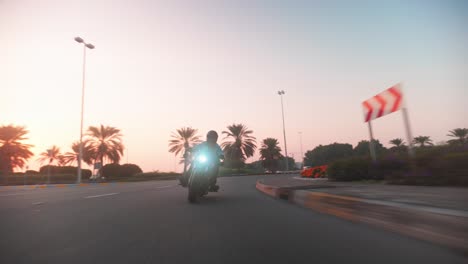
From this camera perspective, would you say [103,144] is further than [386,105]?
Yes

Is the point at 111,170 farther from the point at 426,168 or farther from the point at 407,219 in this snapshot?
the point at 407,219

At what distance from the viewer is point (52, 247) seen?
251 cm

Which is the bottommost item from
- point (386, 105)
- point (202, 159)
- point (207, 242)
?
point (207, 242)

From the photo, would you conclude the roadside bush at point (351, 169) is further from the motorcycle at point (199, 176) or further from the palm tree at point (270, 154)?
the palm tree at point (270, 154)

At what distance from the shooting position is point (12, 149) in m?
36.8

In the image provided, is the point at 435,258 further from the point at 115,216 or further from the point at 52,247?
the point at 115,216

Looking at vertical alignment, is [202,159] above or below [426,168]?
above

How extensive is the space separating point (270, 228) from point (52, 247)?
7.27ft

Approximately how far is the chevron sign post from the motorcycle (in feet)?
16.8

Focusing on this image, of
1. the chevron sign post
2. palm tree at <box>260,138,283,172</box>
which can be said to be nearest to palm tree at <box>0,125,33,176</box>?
the chevron sign post

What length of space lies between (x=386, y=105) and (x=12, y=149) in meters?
44.2

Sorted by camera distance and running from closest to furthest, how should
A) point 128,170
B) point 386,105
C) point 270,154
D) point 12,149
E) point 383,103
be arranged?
point 386,105
point 383,103
point 12,149
point 128,170
point 270,154

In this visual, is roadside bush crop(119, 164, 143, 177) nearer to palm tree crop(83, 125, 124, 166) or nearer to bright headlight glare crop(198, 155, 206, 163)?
palm tree crop(83, 125, 124, 166)

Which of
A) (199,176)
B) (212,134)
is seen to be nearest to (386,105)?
(212,134)
